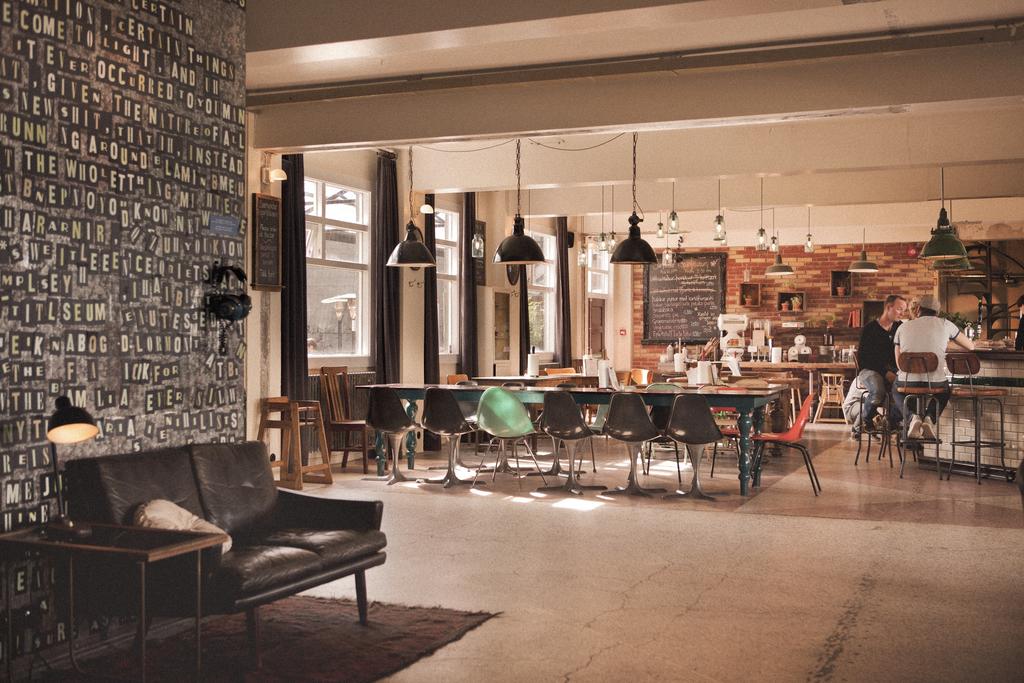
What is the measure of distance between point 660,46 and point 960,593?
4172mm

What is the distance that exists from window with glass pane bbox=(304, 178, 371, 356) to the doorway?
7.04m

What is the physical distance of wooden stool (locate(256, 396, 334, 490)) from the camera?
29.0 ft

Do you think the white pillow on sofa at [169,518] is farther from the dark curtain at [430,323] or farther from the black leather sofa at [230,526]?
the dark curtain at [430,323]

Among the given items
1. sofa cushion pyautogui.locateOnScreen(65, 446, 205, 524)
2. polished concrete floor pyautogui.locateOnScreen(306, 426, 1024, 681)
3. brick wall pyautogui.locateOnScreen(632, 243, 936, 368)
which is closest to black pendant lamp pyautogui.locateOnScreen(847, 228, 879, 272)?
brick wall pyautogui.locateOnScreen(632, 243, 936, 368)

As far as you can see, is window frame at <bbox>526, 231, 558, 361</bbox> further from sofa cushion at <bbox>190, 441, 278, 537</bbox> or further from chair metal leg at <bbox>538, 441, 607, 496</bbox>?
sofa cushion at <bbox>190, 441, 278, 537</bbox>

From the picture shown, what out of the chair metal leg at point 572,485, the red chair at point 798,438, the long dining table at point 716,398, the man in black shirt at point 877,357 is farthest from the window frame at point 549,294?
the red chair at point 798,438

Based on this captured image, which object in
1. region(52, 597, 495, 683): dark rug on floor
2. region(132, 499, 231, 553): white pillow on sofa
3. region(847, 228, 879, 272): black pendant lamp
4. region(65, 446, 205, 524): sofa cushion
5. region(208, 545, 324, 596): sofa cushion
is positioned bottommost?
region(52, 597, 495, 683): dark rug on floor

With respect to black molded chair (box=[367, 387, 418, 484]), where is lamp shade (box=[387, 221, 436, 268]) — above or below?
above

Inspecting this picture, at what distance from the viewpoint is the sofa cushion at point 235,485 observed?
470cm

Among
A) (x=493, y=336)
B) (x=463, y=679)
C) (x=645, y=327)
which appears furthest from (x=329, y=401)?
(x=645, y=327)

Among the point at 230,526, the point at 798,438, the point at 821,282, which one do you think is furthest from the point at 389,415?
the point at 821,282

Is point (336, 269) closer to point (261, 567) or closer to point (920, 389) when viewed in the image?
point (920, 389)

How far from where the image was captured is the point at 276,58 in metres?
6.56

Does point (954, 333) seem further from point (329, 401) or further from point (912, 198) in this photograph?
point (329, 401)
